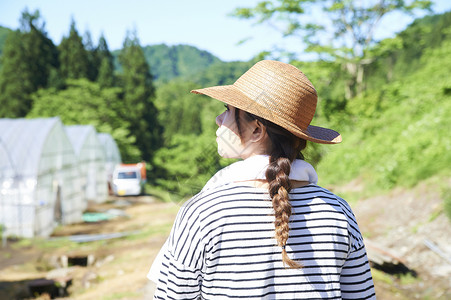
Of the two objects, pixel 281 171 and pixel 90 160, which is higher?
pixel 281 171

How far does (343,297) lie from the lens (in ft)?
3.82

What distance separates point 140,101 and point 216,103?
3101 centimetres

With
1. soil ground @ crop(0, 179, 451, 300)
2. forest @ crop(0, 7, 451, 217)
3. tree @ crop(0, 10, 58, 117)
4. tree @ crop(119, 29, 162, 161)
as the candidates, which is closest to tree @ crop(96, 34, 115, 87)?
forest @ crop(0, 7, 451, 217)

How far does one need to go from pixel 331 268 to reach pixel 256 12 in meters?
15.9

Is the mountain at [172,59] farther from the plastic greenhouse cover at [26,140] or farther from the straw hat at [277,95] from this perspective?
the straw hat at [277,95]

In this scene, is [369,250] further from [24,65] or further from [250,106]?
[24,65]

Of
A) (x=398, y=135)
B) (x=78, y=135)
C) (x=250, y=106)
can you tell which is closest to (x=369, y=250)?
(x=250, y=106)

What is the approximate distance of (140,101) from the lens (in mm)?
32531

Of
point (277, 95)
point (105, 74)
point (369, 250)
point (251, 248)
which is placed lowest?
point (369, 250)

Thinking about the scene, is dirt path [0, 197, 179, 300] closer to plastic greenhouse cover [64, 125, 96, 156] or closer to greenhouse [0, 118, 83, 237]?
greenhouse [0, 118, 83, 237]

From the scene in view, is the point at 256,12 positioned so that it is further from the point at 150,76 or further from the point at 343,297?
the point at 150,76

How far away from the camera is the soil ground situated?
5348mm

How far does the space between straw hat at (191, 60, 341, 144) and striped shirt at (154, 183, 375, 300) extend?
0.21 m

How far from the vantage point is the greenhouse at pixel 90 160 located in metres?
15.9
